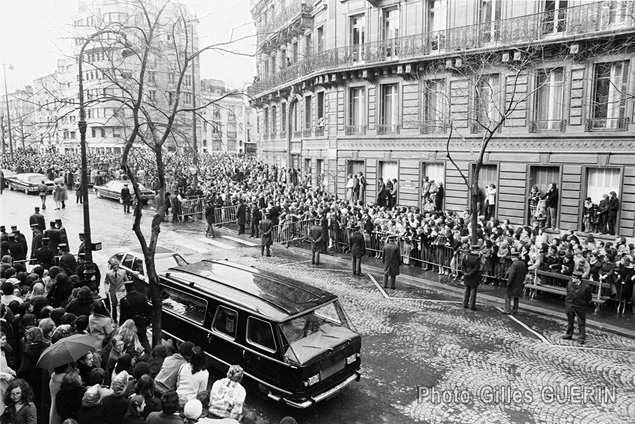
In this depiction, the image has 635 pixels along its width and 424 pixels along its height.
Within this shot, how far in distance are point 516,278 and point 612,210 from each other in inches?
407

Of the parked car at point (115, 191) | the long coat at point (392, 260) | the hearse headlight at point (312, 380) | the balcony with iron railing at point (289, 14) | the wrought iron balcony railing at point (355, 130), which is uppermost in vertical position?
the balcony with iron railing at point (289, 14)

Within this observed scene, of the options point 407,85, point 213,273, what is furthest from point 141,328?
point 407,85

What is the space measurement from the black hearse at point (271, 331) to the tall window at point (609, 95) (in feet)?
57.6

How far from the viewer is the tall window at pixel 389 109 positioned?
28.7m

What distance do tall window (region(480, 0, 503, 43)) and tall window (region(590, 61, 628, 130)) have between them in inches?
190

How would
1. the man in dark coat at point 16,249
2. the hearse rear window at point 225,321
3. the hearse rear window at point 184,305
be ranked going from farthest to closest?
the man in dark coat at point 16,249, the hearse rear window at point 184,305, the hearse rear window at point 225,321

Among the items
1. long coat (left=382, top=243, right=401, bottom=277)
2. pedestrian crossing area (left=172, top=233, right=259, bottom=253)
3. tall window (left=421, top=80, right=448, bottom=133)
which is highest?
tall window (left=421, top=80, right=448, bottom=133)

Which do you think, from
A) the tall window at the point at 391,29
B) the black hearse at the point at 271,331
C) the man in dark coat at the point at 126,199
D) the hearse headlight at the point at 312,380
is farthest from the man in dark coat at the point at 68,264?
the tall window at the point at 391,29

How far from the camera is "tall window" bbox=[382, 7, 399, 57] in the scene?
92.3 feet

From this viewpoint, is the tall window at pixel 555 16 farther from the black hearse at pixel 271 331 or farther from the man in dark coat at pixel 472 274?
the black hearse at pixel 271 331

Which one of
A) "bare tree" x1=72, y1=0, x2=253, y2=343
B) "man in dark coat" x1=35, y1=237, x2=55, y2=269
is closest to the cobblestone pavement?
"bare tree" x1=72, y1=0, x2=253, y2=343

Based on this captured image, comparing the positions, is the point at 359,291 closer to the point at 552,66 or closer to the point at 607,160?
the point at 607,160

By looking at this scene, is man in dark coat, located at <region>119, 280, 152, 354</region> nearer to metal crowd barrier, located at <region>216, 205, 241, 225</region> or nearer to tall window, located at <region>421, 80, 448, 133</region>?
metal crowd barrier, located at <region>216, 205, 241, 225</region>

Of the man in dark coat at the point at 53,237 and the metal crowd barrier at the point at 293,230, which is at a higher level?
the man in dark coat at the point at 53,237
